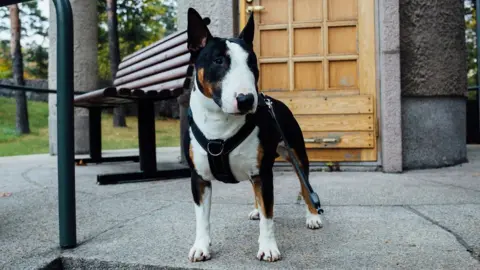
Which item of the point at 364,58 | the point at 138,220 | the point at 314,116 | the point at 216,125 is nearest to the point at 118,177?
the point at 138,220

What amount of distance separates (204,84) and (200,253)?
0.72 m

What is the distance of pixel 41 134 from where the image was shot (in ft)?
54.8

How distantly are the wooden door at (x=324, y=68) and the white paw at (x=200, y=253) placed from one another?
2884 mm

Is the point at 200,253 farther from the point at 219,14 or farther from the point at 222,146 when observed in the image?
→ the point at 219,14

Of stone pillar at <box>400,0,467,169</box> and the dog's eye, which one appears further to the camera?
stone pillar at <box>400,0,467,169</box>

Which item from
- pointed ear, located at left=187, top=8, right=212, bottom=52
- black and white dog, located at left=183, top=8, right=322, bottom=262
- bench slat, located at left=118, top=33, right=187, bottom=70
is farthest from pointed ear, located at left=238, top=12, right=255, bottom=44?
bench slat, located at left=118, top=33, right=187, bottom=70

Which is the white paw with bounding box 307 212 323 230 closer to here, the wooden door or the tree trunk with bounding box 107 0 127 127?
the wooden door

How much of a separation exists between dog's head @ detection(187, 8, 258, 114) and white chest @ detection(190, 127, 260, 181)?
220 millimetres

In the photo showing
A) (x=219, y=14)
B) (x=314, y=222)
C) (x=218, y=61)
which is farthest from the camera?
(x=219, y=14)

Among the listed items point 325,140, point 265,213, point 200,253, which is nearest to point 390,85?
point 325,140

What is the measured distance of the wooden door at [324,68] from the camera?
447 cm

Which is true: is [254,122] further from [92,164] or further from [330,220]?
[92,164]

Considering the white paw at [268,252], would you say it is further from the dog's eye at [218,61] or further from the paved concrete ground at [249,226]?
the dog's eye at [218,61]

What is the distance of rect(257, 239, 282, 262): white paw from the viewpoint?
1775 millimetres
